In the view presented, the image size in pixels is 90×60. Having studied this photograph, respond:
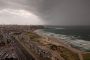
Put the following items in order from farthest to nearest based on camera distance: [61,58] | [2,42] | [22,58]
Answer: [2,42]
[22,58]
[61,58]

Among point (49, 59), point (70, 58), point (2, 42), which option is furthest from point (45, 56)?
point (2, 42)

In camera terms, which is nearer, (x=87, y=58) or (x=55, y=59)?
(x=55, y=59)

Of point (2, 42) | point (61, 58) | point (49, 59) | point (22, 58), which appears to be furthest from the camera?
point (2, 42)

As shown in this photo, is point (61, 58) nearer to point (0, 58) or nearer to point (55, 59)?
point (55, 59)

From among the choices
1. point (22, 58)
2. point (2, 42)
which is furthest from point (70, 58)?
point (2, 42)

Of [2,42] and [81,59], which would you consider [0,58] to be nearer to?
[81,59]

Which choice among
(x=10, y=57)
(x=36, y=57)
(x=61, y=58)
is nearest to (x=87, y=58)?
(x=61, y=58)

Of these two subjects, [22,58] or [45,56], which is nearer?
[45,56]

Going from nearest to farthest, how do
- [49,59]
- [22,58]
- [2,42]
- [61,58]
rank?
[49,59] → [61,58] → [22,58] → [2,42]
